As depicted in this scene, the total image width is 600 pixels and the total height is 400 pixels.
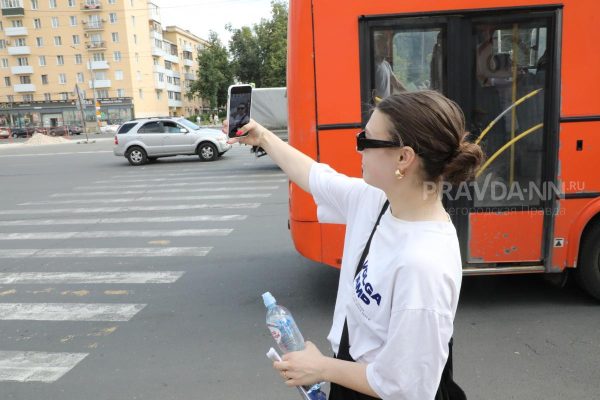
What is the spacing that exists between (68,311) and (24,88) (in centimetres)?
7938

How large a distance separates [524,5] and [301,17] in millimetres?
1848

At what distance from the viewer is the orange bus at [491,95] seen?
3969 mm

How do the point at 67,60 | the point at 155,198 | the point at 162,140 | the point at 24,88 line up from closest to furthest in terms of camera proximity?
the point at 155,198, the point at 162,140, the point at 67,60, the point at 24,88

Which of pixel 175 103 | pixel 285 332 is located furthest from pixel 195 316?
pixel 175 103

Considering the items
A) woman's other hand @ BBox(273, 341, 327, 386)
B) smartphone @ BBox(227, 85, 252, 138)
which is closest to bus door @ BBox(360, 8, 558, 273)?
smartphone @ BBox(227, 85, 252, 138)

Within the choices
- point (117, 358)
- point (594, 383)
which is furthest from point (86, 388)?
point (594, 383)

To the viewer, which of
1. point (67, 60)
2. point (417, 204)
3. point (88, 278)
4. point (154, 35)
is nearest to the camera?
point (417, 204)

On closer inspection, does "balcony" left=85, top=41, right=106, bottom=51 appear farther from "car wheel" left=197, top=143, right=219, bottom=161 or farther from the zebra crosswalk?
the zebra crosswalk

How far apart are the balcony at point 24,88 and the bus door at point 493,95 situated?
8080 centimetres

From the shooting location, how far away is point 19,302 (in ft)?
17.6

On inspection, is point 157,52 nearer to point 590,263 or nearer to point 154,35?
point 154,35

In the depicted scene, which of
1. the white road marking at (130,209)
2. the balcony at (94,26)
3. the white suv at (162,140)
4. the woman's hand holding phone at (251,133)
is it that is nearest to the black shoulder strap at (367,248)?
the woman's hand holding phone at (251,133)

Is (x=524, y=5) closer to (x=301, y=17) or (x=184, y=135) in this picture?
(x=301, y=17)

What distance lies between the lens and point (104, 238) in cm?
805
